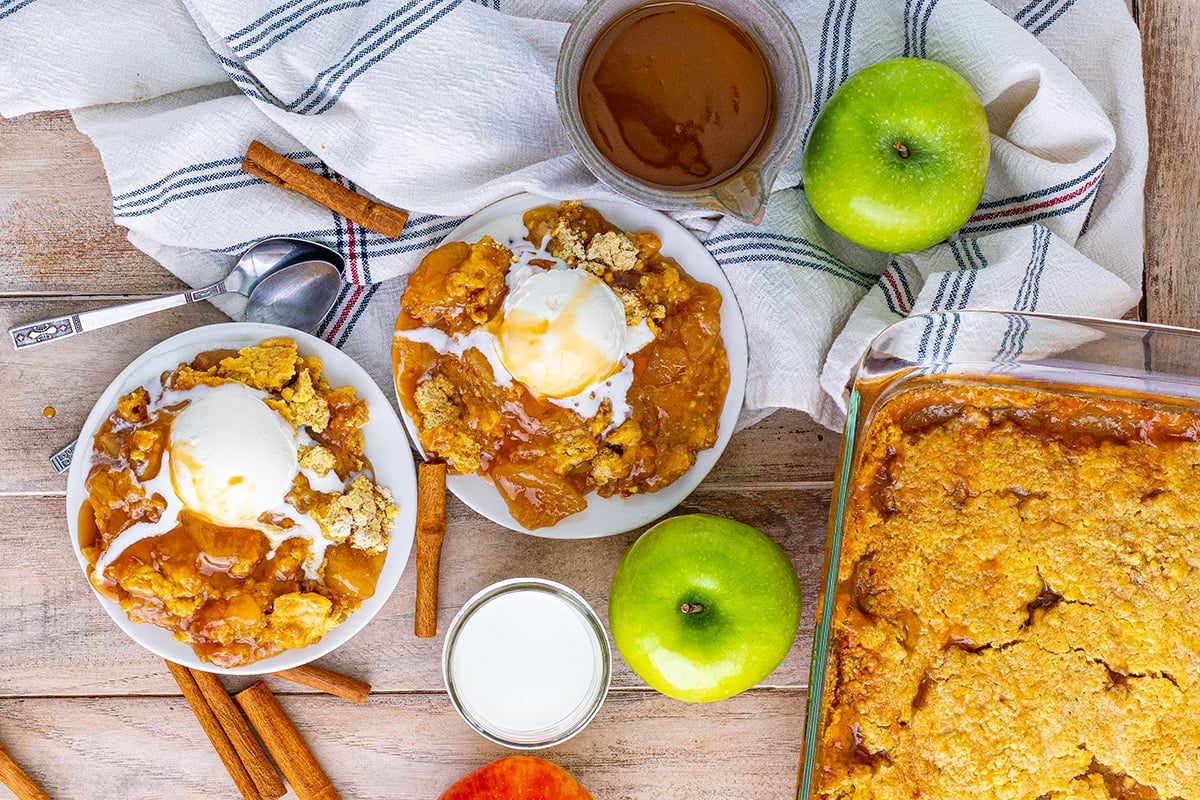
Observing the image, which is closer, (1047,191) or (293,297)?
(1047,191)

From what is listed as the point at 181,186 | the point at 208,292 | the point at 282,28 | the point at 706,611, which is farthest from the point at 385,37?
the point at 706,611

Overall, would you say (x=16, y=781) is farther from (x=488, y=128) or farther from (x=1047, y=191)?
(x=1047, y=191)

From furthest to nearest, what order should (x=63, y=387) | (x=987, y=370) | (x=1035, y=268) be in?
(x=63, y=387) < (x=1035, y=268) < (x=987, y=370)

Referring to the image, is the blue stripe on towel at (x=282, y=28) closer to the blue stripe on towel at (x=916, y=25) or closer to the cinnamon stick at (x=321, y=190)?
the cinnamon stick at (x=321, y=190)

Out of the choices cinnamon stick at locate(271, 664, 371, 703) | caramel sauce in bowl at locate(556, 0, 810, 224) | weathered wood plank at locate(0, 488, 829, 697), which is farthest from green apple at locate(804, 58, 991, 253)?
cinnamon stick at locate(271, 664, 371, 703)

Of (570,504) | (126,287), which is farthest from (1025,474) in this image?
(126,287)

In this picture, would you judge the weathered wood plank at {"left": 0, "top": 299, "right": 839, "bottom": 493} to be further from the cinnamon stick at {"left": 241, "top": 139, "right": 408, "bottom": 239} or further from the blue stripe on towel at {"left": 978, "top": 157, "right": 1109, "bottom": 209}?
the blue stripe on towel at {"left": 978, "top": 157, "right": 1109, "bottom": 209}
